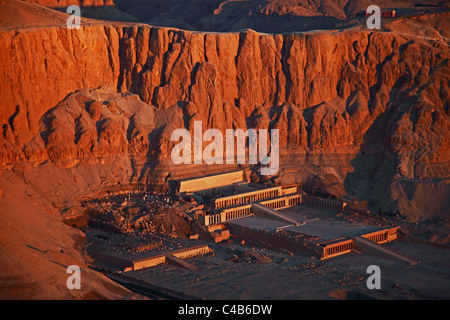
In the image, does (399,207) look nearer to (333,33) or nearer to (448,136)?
(448,136)

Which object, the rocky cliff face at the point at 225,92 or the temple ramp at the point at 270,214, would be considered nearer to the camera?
the temple ramp at the point at 270,214

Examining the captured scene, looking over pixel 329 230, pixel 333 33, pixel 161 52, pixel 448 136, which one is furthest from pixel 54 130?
pixel 448 136

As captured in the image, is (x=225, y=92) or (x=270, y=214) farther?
(x=225, y=92)

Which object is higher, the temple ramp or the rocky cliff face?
the rocky cliff face

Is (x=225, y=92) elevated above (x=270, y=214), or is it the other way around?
(x=225, y=92)

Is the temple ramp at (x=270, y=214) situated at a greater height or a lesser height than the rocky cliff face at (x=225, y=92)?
lesser
